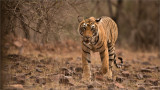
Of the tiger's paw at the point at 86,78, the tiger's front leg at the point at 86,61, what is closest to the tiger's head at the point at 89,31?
the tiger's front leg at the point at 86,61

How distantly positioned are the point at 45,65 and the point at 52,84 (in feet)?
7.05

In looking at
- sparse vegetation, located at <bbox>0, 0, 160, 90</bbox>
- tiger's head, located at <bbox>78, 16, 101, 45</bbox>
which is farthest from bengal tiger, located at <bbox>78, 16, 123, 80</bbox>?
sparse vegetation, located at <bbox>0, 0, 160, 90</bbox>

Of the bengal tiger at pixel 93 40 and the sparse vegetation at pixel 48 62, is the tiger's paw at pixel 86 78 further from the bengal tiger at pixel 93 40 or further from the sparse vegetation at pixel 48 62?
the sparse vegetation at pixel 48 62

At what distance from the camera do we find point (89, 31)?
5465 mm

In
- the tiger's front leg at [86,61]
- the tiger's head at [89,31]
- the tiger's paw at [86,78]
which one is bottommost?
the tiger's paw at [86,78]

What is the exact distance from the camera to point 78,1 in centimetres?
750

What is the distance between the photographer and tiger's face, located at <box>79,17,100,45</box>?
17.9ft

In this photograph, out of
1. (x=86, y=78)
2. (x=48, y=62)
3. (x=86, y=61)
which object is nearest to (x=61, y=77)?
(x=86, y=78)

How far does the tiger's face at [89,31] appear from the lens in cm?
545

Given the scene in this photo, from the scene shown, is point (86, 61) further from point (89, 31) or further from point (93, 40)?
point (89, 31)

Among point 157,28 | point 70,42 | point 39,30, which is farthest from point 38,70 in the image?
point 157,28

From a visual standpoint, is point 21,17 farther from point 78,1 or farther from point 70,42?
point 70,42

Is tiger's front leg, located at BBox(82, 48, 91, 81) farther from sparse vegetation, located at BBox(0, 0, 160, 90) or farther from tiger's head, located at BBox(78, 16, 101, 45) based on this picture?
tiger's head, located at BBox(78, 16, 101, 45)

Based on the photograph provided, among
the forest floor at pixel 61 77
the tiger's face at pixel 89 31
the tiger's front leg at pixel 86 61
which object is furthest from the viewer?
the tiger's front leg at pixel 86 61
